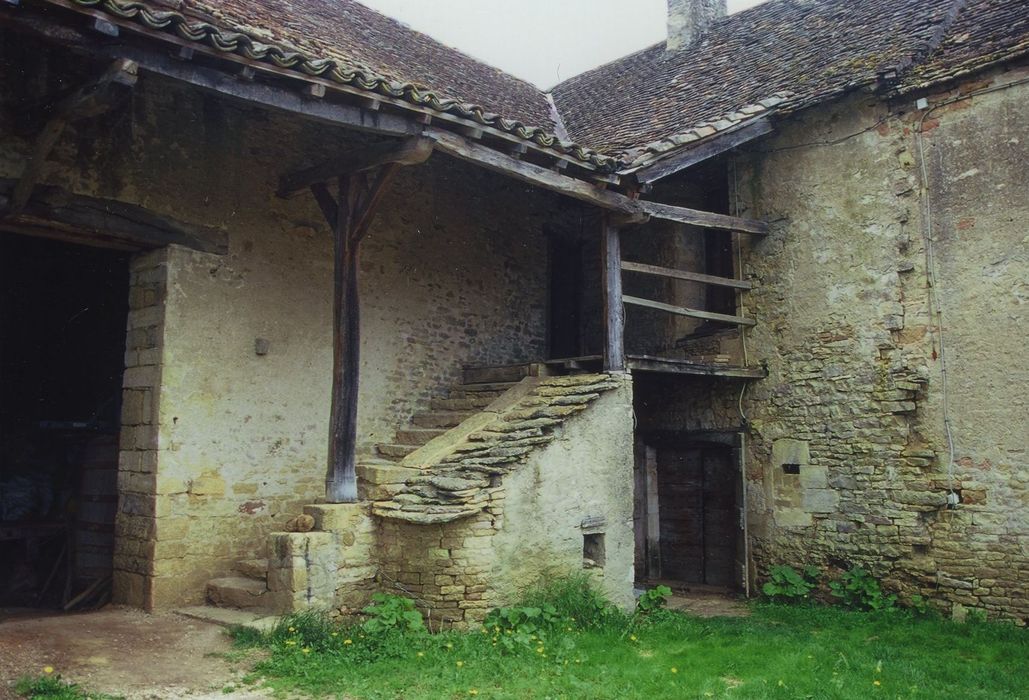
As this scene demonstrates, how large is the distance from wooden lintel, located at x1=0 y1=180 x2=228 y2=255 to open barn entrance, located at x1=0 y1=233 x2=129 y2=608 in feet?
4.46

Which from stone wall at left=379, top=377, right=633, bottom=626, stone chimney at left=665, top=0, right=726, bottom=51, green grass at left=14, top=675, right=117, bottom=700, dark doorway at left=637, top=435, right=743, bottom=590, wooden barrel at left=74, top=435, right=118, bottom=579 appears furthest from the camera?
stone chimney at left=665, top=0, right=726, bottom=51

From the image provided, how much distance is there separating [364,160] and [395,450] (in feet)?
9.76

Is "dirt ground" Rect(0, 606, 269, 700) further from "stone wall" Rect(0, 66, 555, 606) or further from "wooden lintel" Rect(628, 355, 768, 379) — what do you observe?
"wooden lintel" Rect(628, 355, 768, 379)

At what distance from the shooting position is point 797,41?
1058 cm

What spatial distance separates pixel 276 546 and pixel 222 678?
1.30 m

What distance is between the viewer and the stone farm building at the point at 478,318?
662 cm

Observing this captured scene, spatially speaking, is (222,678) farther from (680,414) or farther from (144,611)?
(680,414)

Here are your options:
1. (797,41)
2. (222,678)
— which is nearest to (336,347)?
(222,678)

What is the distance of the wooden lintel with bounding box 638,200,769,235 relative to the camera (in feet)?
28.9

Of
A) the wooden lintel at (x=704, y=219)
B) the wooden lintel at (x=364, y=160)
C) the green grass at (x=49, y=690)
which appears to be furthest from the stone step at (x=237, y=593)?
the wooden lintel at (x=704, y=219)

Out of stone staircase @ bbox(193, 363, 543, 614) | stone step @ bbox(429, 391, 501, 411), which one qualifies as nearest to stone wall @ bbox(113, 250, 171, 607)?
stone staircase @ bbox(193, 363, 543, 614)

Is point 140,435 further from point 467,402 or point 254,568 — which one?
point 467,402

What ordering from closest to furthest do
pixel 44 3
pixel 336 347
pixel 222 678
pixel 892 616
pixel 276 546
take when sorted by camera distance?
pixel 44 3 → pixel 222 678 → pixel 276 546 → pixel 336 347 → pixel 892 616

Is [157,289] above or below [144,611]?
above
